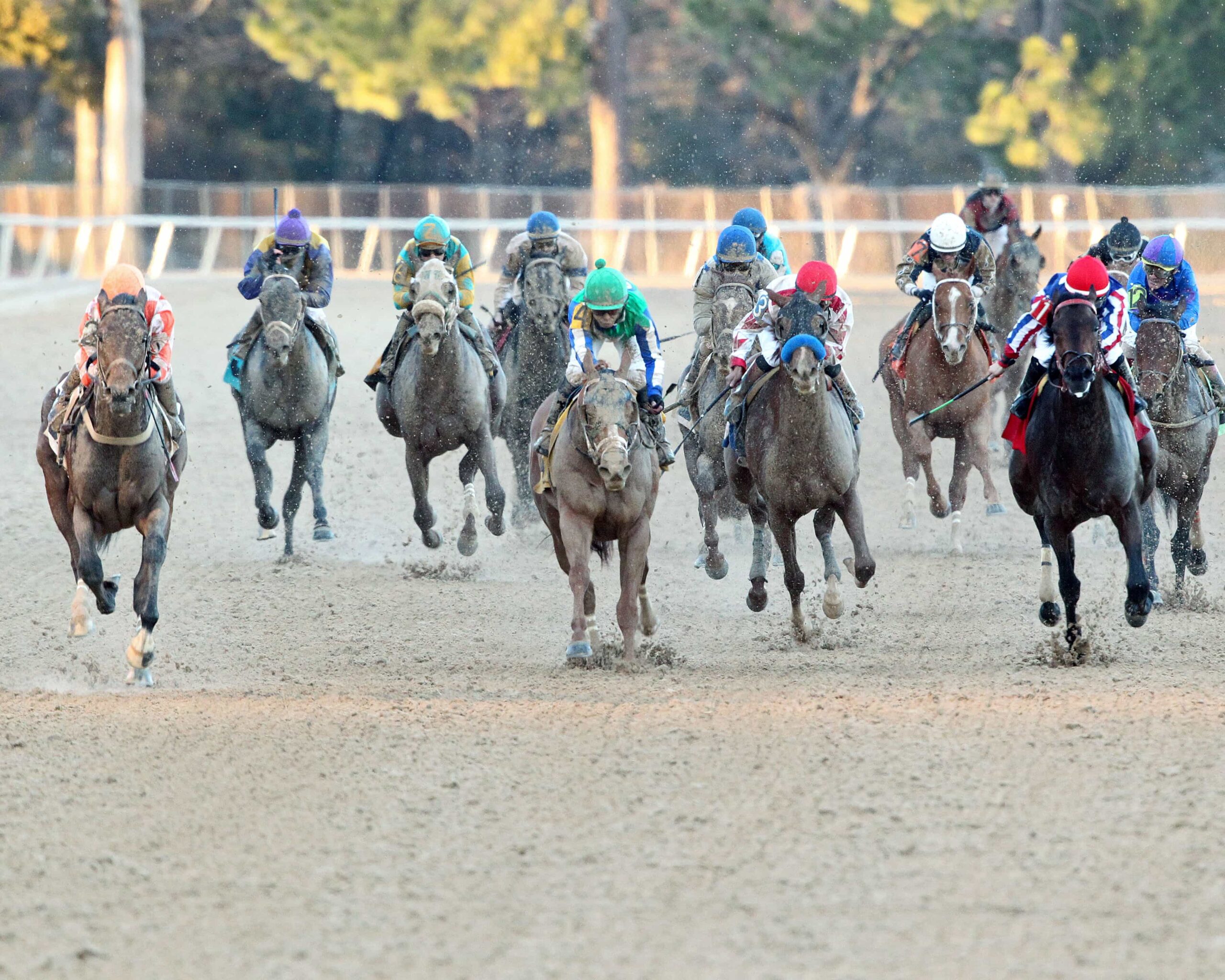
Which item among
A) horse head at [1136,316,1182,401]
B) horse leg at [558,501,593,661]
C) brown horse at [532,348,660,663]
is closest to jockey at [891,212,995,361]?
horse head at [1136,316,1182,401]

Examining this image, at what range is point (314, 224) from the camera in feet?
122

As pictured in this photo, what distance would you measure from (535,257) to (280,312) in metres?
1.97

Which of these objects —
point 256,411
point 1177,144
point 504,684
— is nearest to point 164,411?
point 504,684

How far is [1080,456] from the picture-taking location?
33.6 ft

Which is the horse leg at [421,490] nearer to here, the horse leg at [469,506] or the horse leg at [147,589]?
the horse leg at [469,506]

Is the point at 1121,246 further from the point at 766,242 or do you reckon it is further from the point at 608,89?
A: the point at 608,89

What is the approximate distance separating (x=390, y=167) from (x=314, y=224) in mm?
10457

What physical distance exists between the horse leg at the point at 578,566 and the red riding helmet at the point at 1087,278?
2.80 meters

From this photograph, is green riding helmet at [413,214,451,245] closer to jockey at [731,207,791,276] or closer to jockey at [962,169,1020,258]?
jockey at [731,207,791,276]

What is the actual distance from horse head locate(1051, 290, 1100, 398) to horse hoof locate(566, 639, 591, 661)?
2.85 metres

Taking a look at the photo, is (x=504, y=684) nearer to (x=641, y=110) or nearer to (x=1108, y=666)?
(x=1108, y=666)

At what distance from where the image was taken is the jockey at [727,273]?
13.0 meters

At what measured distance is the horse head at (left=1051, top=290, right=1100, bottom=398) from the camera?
970 cm

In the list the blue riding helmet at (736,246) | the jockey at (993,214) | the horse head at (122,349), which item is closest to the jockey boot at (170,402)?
the horse head at (122,349)
